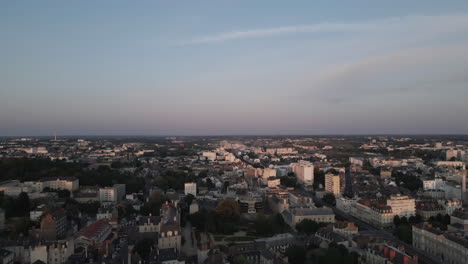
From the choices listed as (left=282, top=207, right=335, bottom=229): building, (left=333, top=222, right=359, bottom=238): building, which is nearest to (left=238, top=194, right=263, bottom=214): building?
(left=282, top=207, right=335, bottom=229): building

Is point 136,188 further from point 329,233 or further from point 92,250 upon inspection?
point 329,233

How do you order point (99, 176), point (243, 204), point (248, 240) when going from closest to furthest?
point (248, 240) → point (243, 204) → point (99, 176)


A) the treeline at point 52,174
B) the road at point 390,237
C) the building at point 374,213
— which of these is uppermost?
the treeline at point 52,174

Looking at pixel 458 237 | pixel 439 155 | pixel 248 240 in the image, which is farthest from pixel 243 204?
pixel 439 155

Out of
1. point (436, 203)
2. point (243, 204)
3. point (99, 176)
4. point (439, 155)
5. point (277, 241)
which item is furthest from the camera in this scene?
point (439, 155)

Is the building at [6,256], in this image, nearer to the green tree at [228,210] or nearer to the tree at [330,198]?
the green tree at [228,210]

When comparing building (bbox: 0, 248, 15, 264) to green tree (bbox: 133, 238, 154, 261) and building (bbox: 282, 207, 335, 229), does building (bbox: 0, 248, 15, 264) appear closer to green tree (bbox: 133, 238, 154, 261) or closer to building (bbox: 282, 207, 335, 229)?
green tree (bbox: 133, 238, 154, 261)

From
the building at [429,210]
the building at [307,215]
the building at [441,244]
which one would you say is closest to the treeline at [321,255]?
the building at [441,244]
